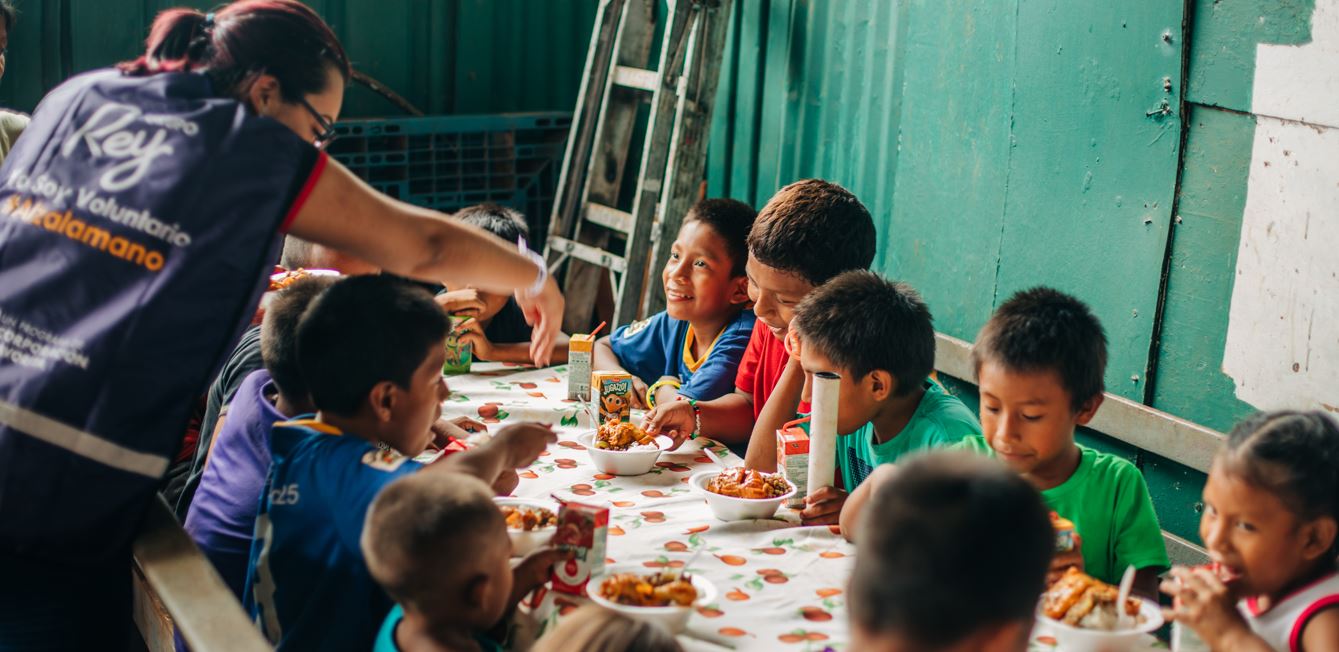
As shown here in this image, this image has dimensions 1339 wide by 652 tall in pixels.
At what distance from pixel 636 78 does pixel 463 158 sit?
1.11m

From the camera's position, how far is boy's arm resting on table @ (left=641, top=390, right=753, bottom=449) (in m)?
3.26

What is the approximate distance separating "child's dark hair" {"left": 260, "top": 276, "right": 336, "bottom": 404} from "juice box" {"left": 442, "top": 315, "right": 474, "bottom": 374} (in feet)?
4.45

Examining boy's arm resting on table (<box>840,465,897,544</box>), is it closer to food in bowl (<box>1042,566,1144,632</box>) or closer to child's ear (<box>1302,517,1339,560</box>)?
food in bowl (<box>1042,566,1144,632</box>)

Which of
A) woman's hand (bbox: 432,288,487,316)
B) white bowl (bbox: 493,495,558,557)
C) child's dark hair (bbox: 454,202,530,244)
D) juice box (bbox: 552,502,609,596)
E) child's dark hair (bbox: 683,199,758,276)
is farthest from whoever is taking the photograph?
child's dark hair (bbox: 454,202,530,244)

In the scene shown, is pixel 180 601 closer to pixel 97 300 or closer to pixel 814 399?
pixel 97 300

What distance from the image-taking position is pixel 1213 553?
2.04 metres

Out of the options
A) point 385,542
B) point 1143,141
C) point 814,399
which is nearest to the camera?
point 385,542

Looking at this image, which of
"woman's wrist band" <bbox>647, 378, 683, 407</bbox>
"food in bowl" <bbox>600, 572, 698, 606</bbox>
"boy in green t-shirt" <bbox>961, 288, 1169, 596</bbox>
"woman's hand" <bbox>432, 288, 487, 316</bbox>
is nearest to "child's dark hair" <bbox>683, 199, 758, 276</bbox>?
"woman's wrist band" <bbox>647, 378, 683, 407</bbox>

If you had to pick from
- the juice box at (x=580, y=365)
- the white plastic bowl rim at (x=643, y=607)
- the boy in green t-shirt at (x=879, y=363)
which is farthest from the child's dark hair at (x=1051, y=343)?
the juice box at (x=580, y=365)

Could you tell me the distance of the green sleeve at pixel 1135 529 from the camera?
2.42m

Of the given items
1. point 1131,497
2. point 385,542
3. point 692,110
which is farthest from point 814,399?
point 692,110

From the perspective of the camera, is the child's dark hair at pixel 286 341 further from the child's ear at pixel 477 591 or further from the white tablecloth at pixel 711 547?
the child's ear at pixel 477 591

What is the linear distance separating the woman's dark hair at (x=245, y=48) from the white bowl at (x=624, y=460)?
1.10 metres

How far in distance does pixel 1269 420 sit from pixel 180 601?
72.8 inches
